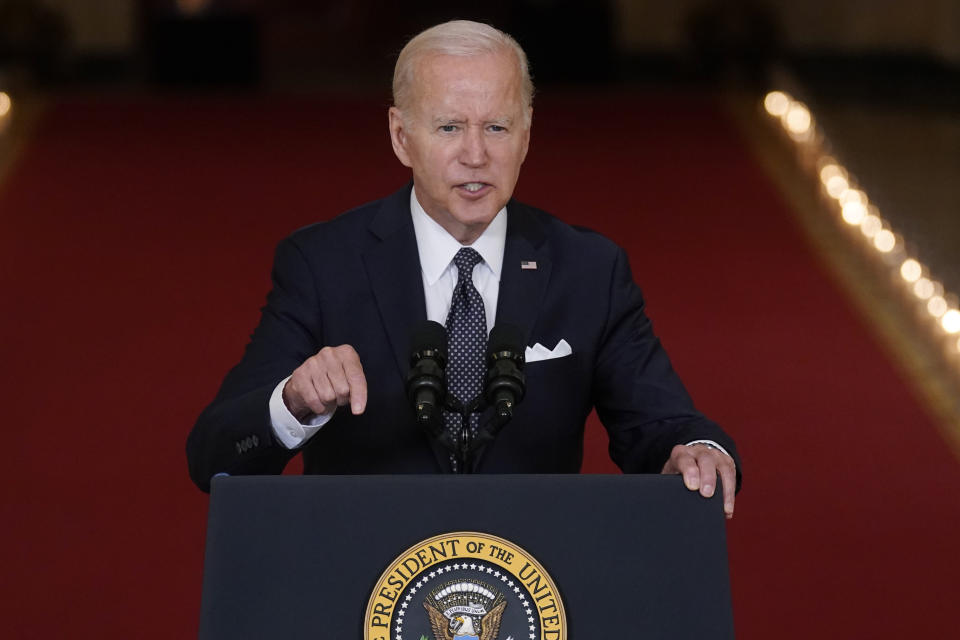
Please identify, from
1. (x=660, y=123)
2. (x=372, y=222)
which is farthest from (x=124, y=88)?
(x=372, y=222)

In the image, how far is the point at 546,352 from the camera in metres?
2.09

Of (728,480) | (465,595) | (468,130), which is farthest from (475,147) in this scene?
(465,595)

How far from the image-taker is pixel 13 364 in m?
4.65

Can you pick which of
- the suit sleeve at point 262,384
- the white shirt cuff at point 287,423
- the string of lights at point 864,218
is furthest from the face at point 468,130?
the string of lights at point 864,218

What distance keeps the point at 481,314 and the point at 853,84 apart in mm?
9596

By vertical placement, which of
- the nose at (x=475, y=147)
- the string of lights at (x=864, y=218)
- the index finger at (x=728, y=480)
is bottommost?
the index finger at (x=728, y=480)

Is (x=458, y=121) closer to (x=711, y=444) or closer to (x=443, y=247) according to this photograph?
(x=443, y=247)

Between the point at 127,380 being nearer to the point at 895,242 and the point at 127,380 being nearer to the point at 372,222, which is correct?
the point at 372,222

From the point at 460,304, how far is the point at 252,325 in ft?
10.1

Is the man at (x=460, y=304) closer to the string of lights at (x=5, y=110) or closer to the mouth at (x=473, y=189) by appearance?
the mouth at (x=473, y=189)

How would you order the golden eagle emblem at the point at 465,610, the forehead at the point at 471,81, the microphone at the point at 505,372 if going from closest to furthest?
the golden eagle emblem at the point at 465,610
the microphone at the point at 505,372
the forehead at the point at 471,81

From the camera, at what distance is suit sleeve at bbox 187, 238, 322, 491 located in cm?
186

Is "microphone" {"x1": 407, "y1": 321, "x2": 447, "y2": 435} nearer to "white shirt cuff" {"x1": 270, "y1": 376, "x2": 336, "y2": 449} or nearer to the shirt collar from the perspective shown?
"white shirt cuff" {"x1": 270, "y1": 376, "x2": 336, "y2": 449}

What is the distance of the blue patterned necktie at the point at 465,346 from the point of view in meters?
2.01
